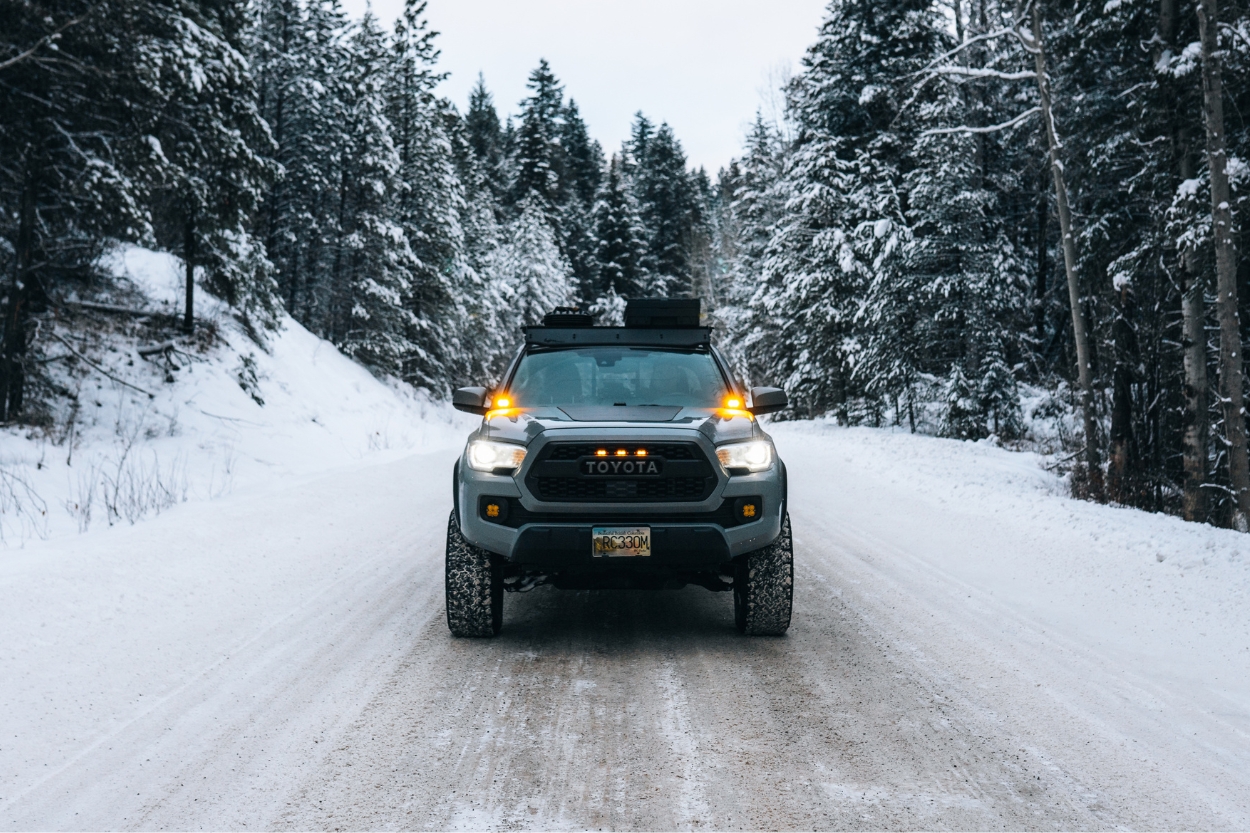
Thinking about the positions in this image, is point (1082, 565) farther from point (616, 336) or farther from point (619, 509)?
point (619, 509)

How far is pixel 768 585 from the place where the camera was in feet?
17.4

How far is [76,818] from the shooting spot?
3.05 m

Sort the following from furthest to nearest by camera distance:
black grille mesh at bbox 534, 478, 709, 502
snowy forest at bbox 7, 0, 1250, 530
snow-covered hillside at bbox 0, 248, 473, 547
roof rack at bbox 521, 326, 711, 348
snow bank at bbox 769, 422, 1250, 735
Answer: snowy forest at bbox 7, 0, 1250, 530 < snow-covered hillside at bbox 0, 248, 473, 547 < roof rack at bbox 521, 326, 711, 348 < snow bank at bbox 769, 422, 1250, 735 < black grille mesh at bbox 534, 478, 709, 502

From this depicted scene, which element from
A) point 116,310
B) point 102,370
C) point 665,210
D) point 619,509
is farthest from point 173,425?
point 665,210

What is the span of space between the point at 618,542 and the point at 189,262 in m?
17.3

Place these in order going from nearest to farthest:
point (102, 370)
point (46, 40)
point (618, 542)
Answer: point (618, 542) < point (46, 40) < point (102, 370)

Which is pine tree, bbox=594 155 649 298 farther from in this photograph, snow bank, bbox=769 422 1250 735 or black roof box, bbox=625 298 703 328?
black roof box, bbox=625 298 703 328

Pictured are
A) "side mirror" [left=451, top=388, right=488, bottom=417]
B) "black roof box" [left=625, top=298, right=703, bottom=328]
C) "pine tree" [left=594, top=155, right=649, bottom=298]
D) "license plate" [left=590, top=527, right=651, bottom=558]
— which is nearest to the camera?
"license plate" [left=590, top=527, right=651, bottom=558]

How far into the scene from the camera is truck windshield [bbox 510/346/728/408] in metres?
6.05

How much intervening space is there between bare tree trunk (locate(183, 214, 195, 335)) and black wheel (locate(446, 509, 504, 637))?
47.1 ft

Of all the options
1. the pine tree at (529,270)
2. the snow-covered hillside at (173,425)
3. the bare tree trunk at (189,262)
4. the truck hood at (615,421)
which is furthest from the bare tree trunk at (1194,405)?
the pine tree at (529,270)

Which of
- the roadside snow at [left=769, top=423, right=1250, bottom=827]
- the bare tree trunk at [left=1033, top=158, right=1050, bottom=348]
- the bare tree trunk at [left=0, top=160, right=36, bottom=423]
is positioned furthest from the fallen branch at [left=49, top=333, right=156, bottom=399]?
the bare tree trunk at [left=1033, top=158, right=1050, bottom=348]

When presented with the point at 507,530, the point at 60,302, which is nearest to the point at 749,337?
the point at 60,302

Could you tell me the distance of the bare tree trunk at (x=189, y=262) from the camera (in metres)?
17.5
